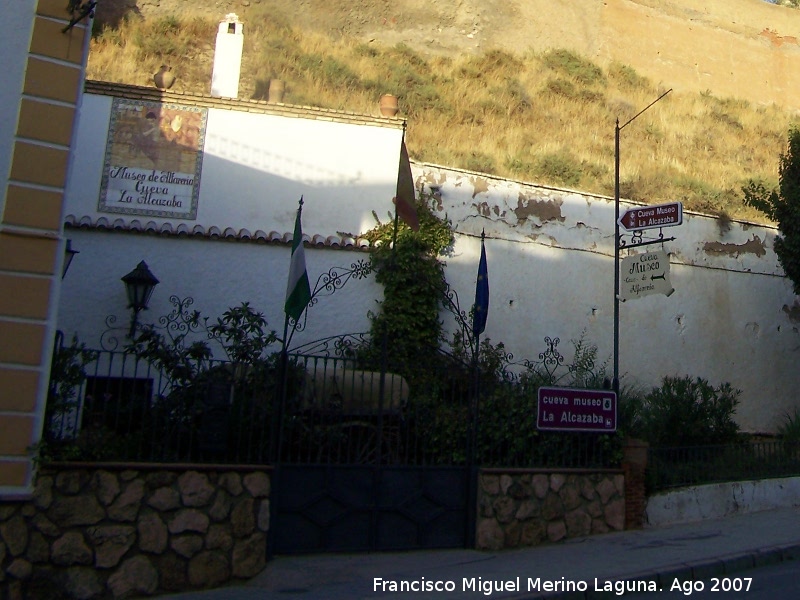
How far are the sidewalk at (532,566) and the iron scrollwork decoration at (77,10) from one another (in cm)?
532

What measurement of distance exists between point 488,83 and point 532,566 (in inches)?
969

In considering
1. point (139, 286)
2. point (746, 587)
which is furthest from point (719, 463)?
point (139, 286)

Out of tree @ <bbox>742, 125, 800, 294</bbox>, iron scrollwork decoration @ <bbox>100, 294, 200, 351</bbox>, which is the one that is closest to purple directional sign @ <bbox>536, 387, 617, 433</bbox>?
iron scrollwork decoration @ <bbox>100, 294, 200, 351</bbox>

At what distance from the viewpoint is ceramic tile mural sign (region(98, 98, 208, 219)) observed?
40.2 ft

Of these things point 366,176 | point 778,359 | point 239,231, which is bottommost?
point 778,359

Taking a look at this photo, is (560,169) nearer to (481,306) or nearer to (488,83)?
(481,306)

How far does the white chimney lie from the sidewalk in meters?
9.19

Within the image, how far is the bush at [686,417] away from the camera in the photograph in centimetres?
1222

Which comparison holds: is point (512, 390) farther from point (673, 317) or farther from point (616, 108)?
point (616, 108)

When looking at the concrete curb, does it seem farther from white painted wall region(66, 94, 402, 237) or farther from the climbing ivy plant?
white painted wall region(66, 94, 402, 237)

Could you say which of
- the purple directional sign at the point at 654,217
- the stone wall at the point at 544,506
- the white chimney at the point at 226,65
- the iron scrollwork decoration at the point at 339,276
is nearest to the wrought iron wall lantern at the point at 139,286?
the iron scrollwork decoration at the point at 339,276

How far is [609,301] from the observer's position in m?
14.4

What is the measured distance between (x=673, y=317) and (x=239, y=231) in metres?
8.00

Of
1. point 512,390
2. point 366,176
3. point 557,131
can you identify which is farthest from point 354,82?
point 512,390
